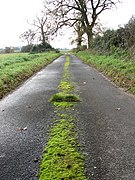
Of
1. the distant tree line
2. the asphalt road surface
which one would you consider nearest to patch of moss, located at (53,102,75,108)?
the asphalt road surface

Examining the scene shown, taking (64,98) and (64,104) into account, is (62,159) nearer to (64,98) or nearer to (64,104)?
(64,104)

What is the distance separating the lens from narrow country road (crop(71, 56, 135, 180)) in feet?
11.6

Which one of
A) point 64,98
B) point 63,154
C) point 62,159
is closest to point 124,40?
point 64,98

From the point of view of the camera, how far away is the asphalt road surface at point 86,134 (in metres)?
3.56

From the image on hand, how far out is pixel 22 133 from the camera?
504cm

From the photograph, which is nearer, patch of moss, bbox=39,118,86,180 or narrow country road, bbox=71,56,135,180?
patch of moss, bbox=39,118,86,180

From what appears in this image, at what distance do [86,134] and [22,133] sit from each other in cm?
126

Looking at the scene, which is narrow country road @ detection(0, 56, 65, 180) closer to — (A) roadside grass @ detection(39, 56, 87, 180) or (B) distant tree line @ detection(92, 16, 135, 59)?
(A) roadside grass @ detection(39, 56, 87, 180)

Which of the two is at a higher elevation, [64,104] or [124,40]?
[124,40]

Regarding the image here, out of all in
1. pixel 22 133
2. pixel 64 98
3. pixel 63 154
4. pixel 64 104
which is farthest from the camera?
pixel 64 98

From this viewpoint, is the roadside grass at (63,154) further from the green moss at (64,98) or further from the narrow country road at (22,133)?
the green moss at (64,98)

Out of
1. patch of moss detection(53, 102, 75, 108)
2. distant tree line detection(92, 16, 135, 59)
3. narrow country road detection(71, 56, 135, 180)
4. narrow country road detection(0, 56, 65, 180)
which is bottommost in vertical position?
narrow country road detection(71, 56, 135, 180)

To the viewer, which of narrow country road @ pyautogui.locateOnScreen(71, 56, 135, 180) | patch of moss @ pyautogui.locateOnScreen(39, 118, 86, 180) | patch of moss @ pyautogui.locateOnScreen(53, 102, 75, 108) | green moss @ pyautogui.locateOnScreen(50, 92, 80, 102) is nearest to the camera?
patch of moss @ pyautogui.locateOnScreen(39, 118, 86, 180)

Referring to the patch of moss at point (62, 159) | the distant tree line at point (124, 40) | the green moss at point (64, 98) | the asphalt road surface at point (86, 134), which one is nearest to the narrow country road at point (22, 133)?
the asphalt road surface at point (86, 134)
